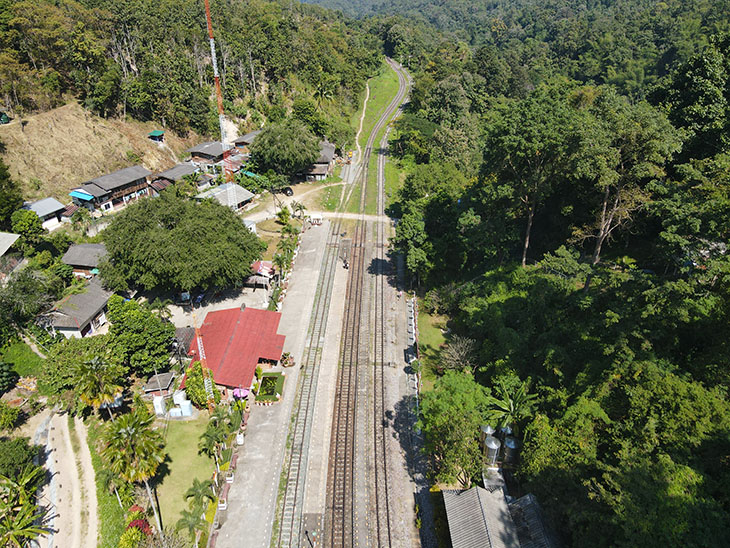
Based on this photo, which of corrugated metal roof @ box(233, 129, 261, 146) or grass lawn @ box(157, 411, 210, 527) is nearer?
grass lawn @ box(157, 411, 210, 527)

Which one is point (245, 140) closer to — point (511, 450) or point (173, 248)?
point (173, 248)

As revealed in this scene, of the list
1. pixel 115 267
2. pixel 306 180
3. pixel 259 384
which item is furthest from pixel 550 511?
pixel 306 180

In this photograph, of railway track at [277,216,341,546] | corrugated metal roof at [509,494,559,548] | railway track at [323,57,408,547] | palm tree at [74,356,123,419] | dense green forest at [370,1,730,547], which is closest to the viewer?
dense green forest at [370,1,730,547]

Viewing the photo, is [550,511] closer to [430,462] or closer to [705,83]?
[430,462]

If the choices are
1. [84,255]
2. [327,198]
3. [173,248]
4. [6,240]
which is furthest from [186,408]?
[327,198]

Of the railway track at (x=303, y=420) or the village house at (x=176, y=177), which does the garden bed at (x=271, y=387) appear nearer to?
the railway track at (x=303, y=420)

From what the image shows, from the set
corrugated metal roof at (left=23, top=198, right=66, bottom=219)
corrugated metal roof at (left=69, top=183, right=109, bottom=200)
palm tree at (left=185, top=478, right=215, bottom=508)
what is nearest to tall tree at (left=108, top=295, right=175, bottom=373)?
palm tree at (left=185, top=478, right=215, bottom=508)

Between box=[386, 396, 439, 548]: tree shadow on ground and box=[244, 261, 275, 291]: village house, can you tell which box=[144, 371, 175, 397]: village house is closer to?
box=[244, 261, 275, 291]: village house
